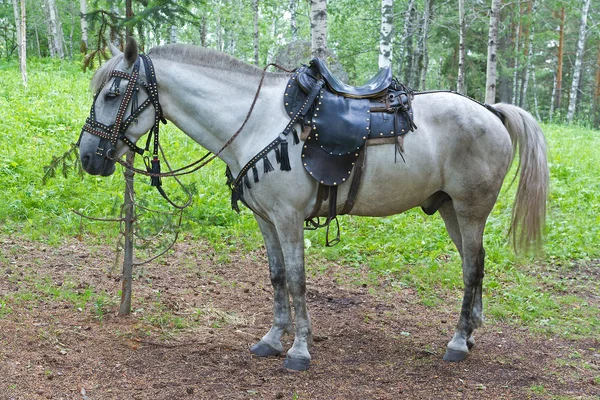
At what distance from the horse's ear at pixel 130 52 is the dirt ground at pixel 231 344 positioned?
2146mm

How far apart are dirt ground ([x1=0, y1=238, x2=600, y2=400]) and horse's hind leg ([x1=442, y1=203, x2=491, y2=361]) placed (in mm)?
121

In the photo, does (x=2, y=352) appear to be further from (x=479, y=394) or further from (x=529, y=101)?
(x=529, y=101)

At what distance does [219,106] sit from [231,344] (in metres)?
1.95

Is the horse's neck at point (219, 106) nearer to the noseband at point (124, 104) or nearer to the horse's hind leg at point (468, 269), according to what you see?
the noseband at point (124, 104)

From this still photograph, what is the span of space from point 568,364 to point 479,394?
1038mm

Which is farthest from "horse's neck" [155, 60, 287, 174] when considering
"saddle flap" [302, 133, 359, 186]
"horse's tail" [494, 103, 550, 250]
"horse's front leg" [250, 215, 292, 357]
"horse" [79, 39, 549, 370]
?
"horse's tail" [494, 103, 550, 250]

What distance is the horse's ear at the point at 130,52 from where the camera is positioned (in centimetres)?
369

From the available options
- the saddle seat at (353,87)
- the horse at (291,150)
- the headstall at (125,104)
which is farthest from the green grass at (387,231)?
the saddle seat at (353,87)

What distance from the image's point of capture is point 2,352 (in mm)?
3910

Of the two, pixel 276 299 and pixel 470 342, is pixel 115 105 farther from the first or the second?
pixel 470 342

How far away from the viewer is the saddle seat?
13.3ft

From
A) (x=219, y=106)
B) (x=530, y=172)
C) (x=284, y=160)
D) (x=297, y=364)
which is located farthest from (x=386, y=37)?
(x=297, y=364)

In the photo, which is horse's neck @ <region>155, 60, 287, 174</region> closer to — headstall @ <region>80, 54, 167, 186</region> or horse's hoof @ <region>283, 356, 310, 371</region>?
headstall @ <region>80, 54, 167, 186</region>

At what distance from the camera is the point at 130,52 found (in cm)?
375
